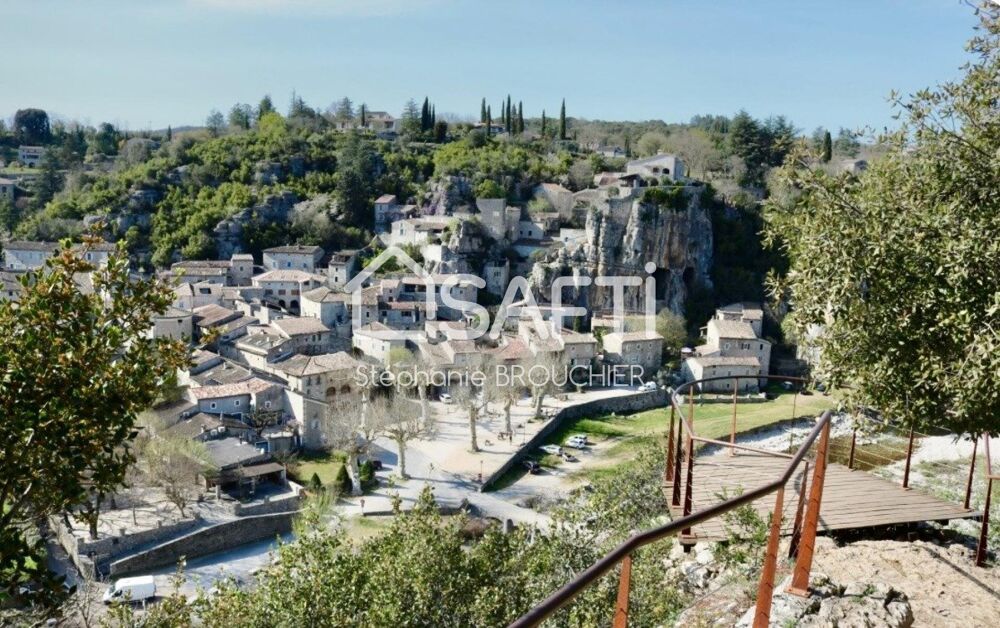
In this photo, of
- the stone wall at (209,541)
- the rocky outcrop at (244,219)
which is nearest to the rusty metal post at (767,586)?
the stone wall at (209,541)

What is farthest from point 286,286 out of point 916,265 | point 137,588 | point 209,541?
point 916,265

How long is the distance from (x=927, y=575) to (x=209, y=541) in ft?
72.4

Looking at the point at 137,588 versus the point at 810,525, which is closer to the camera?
the point at 810,525

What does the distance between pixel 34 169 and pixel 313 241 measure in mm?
43508

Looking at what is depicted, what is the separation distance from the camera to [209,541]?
23000mm

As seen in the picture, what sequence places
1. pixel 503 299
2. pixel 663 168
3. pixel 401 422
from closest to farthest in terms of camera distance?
pixel 401 422 < pixel 503 299 < pixel 663 168

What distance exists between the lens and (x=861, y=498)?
689 centimetres

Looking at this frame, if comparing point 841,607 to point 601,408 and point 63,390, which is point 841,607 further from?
point 601,408

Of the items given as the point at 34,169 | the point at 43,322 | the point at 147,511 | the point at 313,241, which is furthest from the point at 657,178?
the point at 34,169

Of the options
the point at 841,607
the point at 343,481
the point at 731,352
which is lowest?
the point at 343,481

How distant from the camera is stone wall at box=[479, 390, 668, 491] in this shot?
34.1 meters

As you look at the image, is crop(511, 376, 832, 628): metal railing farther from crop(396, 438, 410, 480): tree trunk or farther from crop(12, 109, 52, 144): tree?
crop(12, 109, 52, 144): tree

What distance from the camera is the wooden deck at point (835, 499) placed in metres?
6.44

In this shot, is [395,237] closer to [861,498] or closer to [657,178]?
[657,178]
